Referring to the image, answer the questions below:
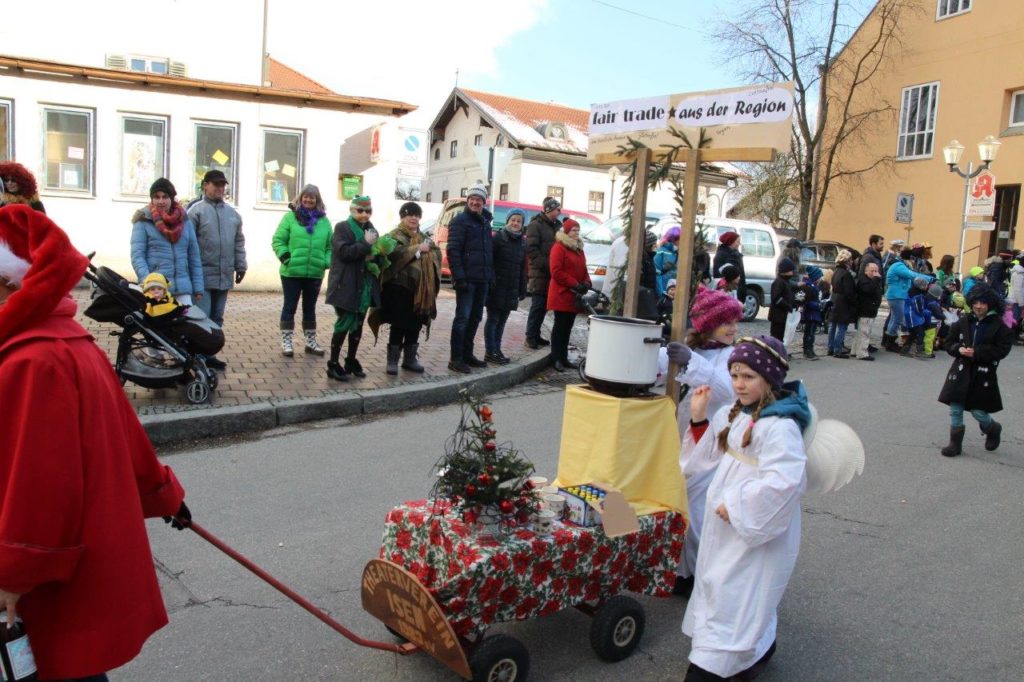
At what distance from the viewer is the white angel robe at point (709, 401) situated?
4.09m

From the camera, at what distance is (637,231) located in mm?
4570

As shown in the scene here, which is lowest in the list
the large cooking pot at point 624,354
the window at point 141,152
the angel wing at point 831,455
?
the angel wing at point 831,455

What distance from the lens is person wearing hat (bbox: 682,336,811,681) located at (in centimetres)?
315

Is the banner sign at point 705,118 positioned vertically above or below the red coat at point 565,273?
above

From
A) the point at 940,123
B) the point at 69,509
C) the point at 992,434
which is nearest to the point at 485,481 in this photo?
the point at 69,509

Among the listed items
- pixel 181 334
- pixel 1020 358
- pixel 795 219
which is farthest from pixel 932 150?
pixel 181 334

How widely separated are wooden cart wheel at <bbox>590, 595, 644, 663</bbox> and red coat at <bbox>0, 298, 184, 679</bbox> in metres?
1.86

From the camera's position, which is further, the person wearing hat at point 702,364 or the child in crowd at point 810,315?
the child in crowd at point 810,315

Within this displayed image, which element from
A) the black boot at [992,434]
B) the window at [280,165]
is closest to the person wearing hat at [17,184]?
the window at [280,165]

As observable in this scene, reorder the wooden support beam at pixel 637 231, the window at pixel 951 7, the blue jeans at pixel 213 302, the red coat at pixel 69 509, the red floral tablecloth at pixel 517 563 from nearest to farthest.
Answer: the red coat at pixel 69 509 < the red floral tablecloth at pixel 517 563 < the wooden support beam at pixel 637 231 < the blue jeans at pixel 213 302 < the window at pixel 951 7

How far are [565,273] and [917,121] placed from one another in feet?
80.4

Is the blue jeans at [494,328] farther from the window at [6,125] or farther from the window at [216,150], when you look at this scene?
the window at [6,125]

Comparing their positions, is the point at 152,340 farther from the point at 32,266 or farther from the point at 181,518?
the point at 32,266

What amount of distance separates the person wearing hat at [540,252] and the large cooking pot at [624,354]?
6.72 meters
